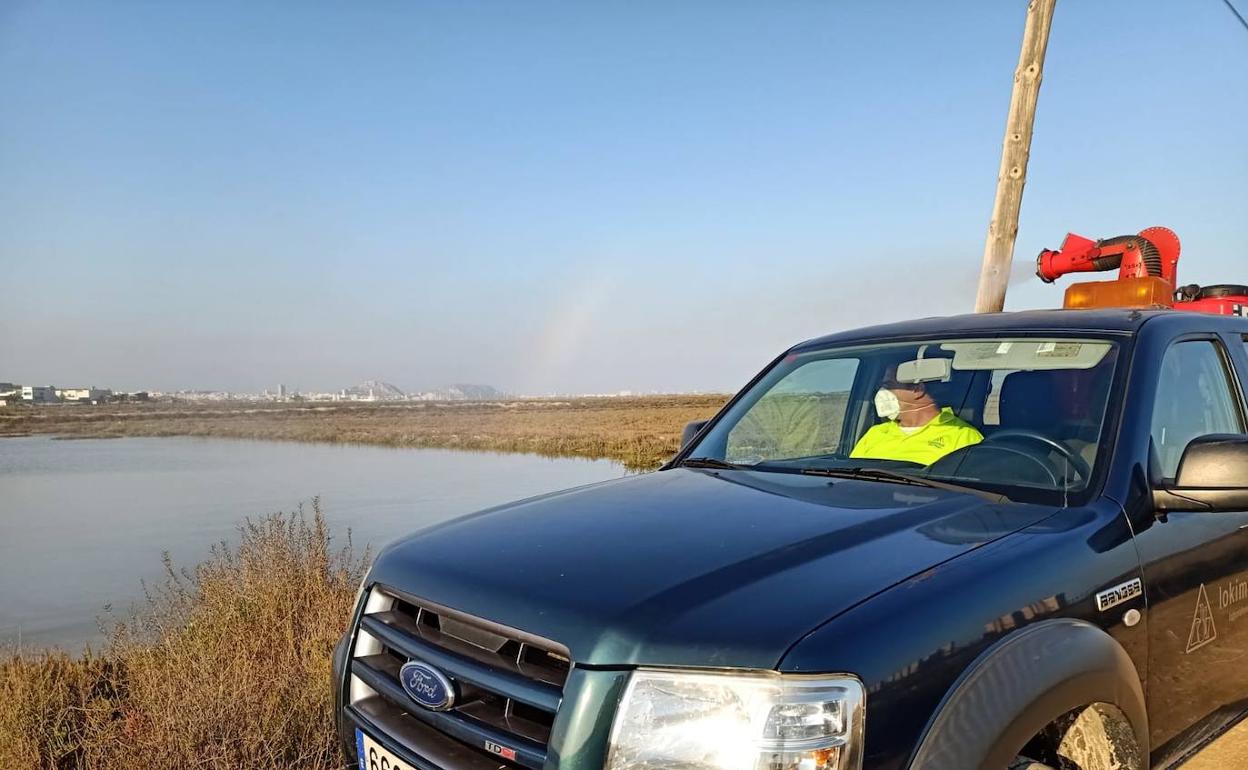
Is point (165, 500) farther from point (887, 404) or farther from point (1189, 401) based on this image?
point (1189, 401)

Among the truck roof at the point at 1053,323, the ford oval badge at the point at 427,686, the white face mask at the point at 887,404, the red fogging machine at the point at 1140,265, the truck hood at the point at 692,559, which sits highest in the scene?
the red fogging machine at the point at 1140,265

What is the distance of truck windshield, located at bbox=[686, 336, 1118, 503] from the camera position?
8.59 ft

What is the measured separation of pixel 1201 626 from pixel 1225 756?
5.25ft

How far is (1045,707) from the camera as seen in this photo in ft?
6.09

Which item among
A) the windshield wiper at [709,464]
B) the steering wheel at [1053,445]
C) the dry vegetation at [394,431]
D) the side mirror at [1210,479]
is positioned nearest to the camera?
the side mirror at [1210,479]

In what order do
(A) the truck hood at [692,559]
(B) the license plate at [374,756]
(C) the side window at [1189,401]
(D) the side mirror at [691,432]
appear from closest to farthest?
(A) the truck hood at [692,559], (B) the license plate at [374,756], (C) the side window at [1189,401], (D) the side mirror at [691,432]

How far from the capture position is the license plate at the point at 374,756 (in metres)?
2.05

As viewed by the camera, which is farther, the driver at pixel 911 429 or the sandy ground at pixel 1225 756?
the sandy ground at pixel 1225 756

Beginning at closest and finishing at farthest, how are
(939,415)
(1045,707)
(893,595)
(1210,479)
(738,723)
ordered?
(738,723)
(893,595)
(1045,707)
(1210,479)
(939,415)

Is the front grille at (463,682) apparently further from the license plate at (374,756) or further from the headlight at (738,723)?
the headlight at (738,723)

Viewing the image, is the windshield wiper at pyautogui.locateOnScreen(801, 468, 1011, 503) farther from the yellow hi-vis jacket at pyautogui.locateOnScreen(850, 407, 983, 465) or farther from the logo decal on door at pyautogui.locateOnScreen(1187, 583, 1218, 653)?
the logo decal on door at pyautogui.locateOnScreen(1187, 583, 1218, 653)

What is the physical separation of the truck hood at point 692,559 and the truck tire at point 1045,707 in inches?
10.0

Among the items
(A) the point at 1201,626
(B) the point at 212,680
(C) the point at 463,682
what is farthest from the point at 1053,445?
(B) the point at 212,680

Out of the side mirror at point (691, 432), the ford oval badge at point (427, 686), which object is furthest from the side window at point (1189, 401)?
the ford oval badge at point (427, 686)
